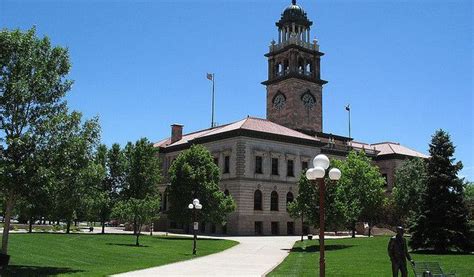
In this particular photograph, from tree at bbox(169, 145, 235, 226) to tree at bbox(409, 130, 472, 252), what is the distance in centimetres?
1927

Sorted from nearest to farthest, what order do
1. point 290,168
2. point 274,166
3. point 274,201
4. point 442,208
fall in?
point 442,208 → point 274,201 → point 274,166 → point 290,168

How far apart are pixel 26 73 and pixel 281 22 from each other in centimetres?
5985

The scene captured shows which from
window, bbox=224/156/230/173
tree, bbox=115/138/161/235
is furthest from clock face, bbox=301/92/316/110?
tree, bbox=115/138/161/235

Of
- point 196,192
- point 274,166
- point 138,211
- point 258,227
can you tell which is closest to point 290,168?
point 274,166

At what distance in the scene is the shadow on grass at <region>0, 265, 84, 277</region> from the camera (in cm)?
1774

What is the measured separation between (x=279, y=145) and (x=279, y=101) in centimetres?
1606

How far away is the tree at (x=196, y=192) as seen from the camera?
4528 cm

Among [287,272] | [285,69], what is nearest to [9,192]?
[287,272]

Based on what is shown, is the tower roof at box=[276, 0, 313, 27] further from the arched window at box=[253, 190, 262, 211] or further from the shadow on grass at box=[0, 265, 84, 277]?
the shadow on grass at box=[0, 265, 84, 277]

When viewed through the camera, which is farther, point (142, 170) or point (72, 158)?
point (142, 170)

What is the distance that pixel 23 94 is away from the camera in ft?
64.5

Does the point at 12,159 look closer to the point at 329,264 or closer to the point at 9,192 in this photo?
→ the point at 9,192

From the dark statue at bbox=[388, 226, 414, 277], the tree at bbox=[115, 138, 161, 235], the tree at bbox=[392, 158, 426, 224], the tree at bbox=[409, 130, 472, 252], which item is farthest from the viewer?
the tree at bbox=[392, 158, 426, 224]

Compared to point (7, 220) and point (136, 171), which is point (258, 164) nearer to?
point (136, 171)
